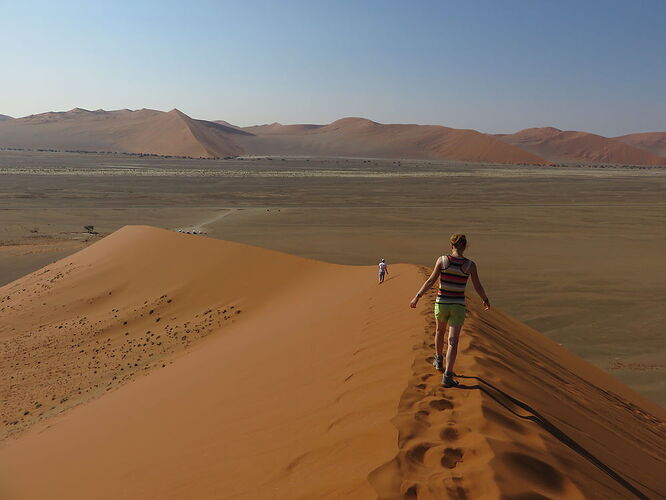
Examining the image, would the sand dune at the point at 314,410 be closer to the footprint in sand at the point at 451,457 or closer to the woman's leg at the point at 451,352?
the footprint in sand at the point at 451,457

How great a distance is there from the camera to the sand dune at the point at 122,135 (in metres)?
140

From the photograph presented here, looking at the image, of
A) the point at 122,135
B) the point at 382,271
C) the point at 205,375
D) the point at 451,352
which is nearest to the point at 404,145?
the point at 122,135

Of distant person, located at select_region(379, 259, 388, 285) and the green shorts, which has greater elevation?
the green shorts

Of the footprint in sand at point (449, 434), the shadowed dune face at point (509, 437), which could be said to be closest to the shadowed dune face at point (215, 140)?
the shadowed dune face at point (509, 437)

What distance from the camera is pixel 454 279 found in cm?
452

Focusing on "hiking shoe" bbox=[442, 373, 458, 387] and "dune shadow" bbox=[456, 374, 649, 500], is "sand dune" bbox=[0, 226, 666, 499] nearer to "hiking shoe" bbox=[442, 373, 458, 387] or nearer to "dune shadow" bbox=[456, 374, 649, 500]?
"dune shadow" bbox=[456, 374, 649, 500]

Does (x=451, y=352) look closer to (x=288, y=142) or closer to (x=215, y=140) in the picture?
(x=215, y=140)

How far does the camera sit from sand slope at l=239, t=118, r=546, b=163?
14912cm

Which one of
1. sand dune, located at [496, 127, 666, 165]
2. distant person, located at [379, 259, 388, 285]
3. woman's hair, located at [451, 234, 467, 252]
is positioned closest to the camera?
woman's hair, located at [451, 234, 467, 252]

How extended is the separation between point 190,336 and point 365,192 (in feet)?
137

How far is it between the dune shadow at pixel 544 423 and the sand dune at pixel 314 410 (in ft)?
0.07

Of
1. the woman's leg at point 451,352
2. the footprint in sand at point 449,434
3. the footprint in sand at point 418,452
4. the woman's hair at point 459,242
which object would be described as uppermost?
the woman's hair at point 459,242

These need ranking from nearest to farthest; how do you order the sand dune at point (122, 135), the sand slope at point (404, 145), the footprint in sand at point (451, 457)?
the footprint in sand at point (451, 457) < the sand dune at point (122, 135) < the sand slope at point (404, 145)


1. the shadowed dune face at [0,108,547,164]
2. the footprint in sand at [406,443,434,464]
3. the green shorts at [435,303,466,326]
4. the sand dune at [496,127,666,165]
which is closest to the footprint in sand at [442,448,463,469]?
the footprint in sand at [406,443,434,464]
